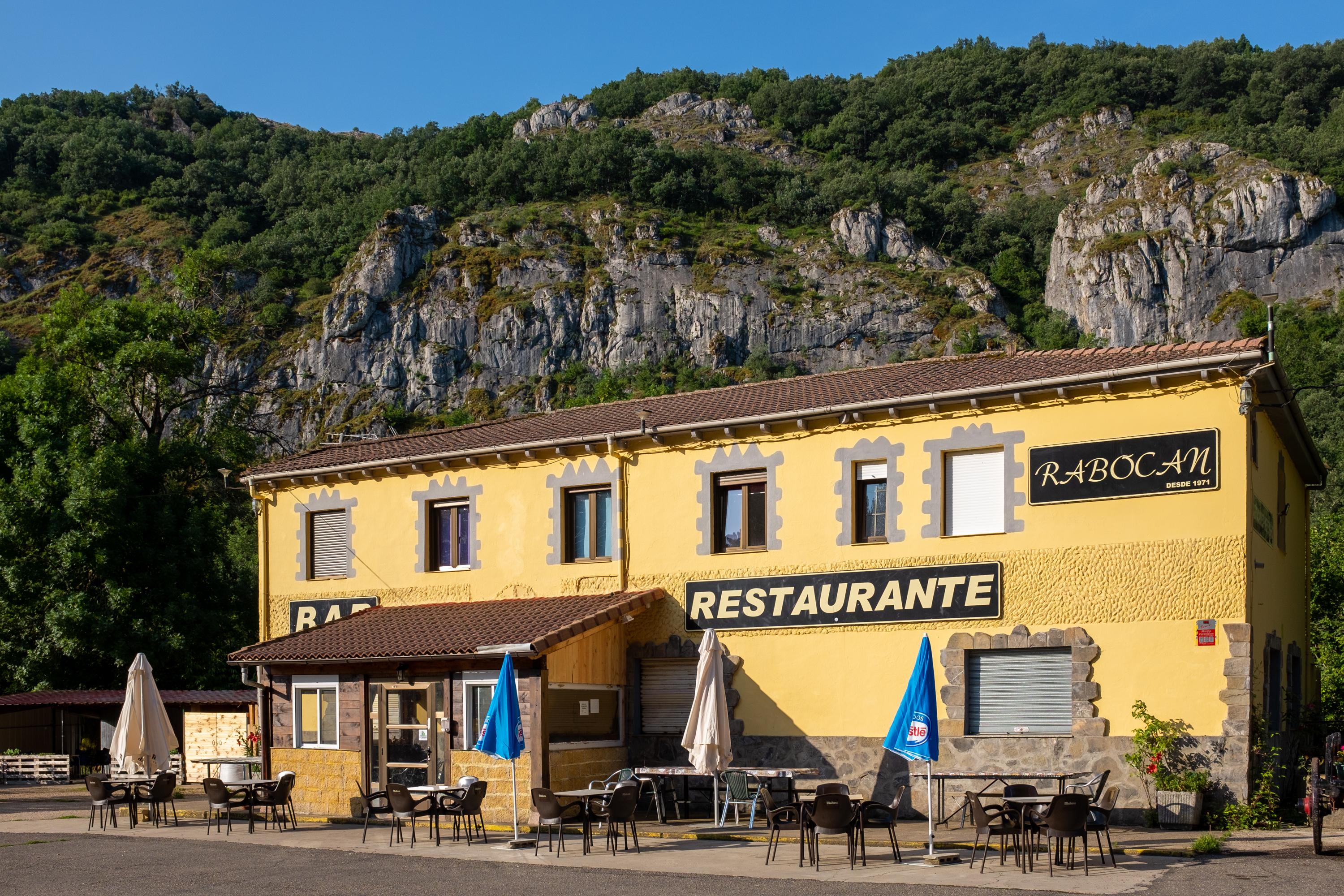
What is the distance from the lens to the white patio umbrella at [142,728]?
757 inches

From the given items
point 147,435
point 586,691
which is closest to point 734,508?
point 586,691

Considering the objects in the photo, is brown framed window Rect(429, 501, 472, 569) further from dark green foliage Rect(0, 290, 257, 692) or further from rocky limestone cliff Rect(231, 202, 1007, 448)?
rocky limestone cliff Rect(231, 202, 1007, 448)

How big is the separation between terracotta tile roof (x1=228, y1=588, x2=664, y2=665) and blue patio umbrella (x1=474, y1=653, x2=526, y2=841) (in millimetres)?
1342

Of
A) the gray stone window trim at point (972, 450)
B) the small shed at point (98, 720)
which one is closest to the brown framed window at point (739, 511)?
the gray stone window trim at point (972, 450)

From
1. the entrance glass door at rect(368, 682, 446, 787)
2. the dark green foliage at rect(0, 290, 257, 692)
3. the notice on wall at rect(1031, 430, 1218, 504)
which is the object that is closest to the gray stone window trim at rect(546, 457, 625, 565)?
the entrance glass door at rect(368, 682, 446, 787)

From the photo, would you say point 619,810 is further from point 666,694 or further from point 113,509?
point 113,509

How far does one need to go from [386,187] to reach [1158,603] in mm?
131353

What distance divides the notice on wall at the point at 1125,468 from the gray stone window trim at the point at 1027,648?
1.73 metres

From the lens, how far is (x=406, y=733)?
18.1 metres

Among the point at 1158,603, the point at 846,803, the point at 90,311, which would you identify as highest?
the point at 90,311

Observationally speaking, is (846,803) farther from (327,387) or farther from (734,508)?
(327,387)

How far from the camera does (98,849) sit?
50.0ft

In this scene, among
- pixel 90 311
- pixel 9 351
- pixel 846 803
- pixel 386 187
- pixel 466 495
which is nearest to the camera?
pixel 846 803

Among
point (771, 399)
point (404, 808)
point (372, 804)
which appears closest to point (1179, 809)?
point (771, 399)
